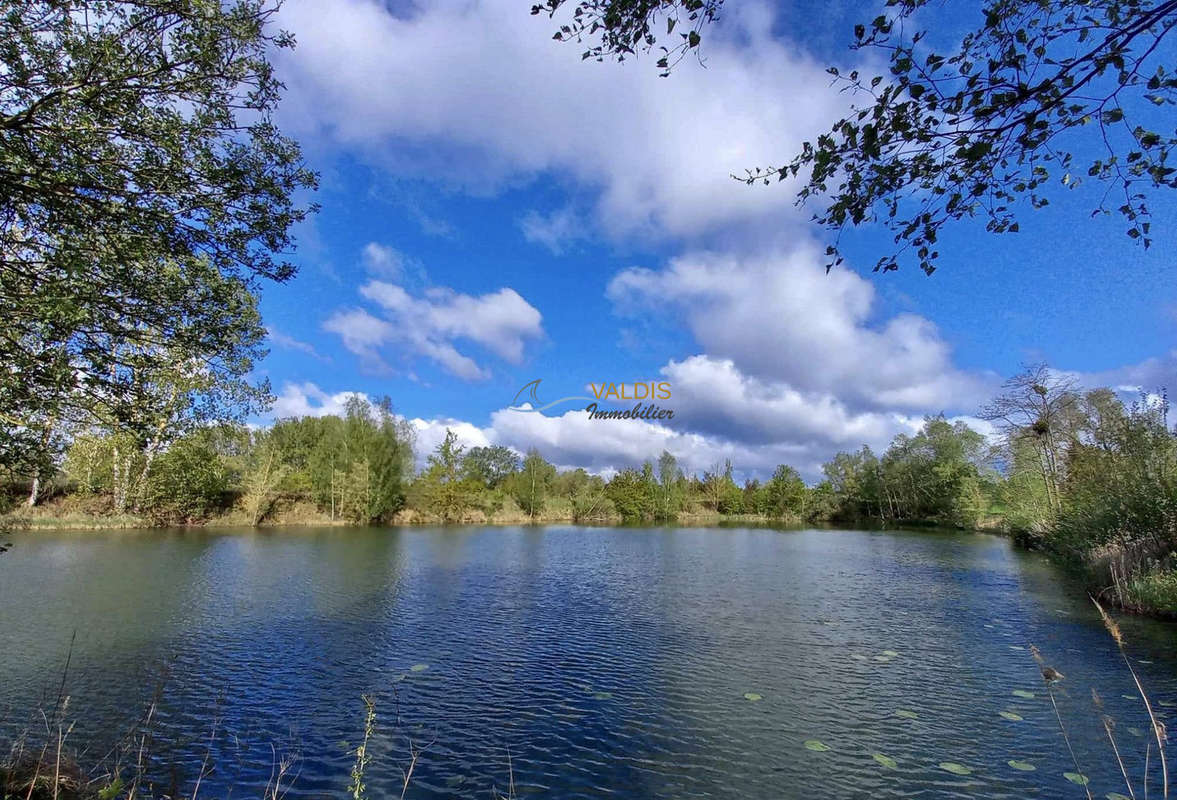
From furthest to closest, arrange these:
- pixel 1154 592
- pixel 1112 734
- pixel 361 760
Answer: pixel 1154 592 < pixel 1112 734 < pixel 361 760

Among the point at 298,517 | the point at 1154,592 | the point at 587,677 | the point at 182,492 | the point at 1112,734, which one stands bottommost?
the point at 587,677

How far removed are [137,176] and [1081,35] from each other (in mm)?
7861

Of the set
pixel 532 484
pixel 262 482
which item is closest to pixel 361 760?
pixel 262 482

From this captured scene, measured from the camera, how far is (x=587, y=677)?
11.0 metres

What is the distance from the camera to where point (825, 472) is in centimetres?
9244

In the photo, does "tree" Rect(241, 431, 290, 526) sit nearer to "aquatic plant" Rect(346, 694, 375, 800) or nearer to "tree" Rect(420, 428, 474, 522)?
"tree" Rect(420, 428, 474, 522)

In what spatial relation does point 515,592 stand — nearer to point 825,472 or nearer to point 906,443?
point 906,443

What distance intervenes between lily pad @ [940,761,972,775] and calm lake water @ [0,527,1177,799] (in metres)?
0.10

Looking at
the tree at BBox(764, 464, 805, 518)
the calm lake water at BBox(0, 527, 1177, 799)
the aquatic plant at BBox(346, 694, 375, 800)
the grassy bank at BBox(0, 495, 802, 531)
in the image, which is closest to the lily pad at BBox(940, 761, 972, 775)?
the calm lake water at BBox(0, 527, 1177, 799)

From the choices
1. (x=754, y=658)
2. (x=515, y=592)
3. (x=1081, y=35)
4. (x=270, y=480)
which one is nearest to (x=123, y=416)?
(x=1081, y=35)

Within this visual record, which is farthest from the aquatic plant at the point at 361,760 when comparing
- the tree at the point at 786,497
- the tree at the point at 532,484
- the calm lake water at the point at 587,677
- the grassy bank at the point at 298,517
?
the tree at the point at 786,497

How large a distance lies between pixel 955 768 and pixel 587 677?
5.99m

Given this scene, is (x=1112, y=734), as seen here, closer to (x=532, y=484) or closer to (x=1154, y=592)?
(x=1154, y=592)

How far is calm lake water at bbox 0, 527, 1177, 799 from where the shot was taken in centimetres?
740
